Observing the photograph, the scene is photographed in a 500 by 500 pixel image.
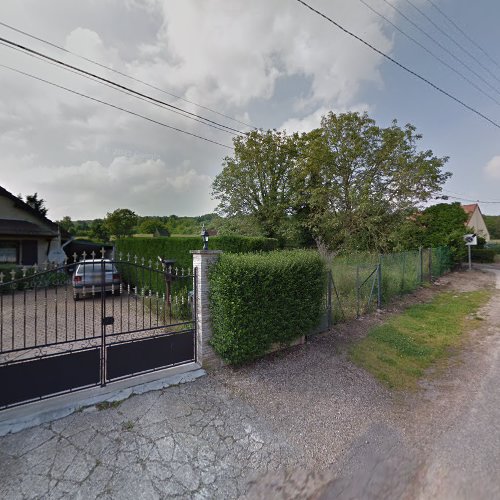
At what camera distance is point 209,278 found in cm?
447

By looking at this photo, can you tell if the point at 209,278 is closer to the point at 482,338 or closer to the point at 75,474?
the point at 75,474

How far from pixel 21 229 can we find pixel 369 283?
15937 mm

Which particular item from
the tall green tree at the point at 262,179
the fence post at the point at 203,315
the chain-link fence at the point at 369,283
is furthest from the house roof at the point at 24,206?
the chain-link fence at the point at 369,283

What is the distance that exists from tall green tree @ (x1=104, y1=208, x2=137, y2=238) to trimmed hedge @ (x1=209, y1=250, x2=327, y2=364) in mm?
35712

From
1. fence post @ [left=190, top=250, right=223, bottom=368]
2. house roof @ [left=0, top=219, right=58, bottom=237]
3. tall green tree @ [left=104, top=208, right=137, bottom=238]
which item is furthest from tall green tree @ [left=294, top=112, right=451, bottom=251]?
tall green tree @ [left=104, top=208, right=137, bottom=238]

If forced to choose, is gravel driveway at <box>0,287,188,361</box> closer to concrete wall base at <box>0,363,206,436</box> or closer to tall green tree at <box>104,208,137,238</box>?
concrete wall base at <box>0,363,206,436</box>

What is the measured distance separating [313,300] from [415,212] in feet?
46.2

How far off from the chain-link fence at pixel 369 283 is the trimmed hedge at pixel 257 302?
5.37 feet

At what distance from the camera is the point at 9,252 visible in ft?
43.4

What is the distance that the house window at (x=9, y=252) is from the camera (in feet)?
42.8

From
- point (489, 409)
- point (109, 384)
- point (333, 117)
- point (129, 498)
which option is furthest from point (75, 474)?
point (333, 117)

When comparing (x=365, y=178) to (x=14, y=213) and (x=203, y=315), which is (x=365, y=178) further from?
(x=14, y=213)

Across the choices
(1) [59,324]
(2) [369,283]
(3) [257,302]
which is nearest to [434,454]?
(3) [257,302]

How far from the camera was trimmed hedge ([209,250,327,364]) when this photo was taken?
423cm
